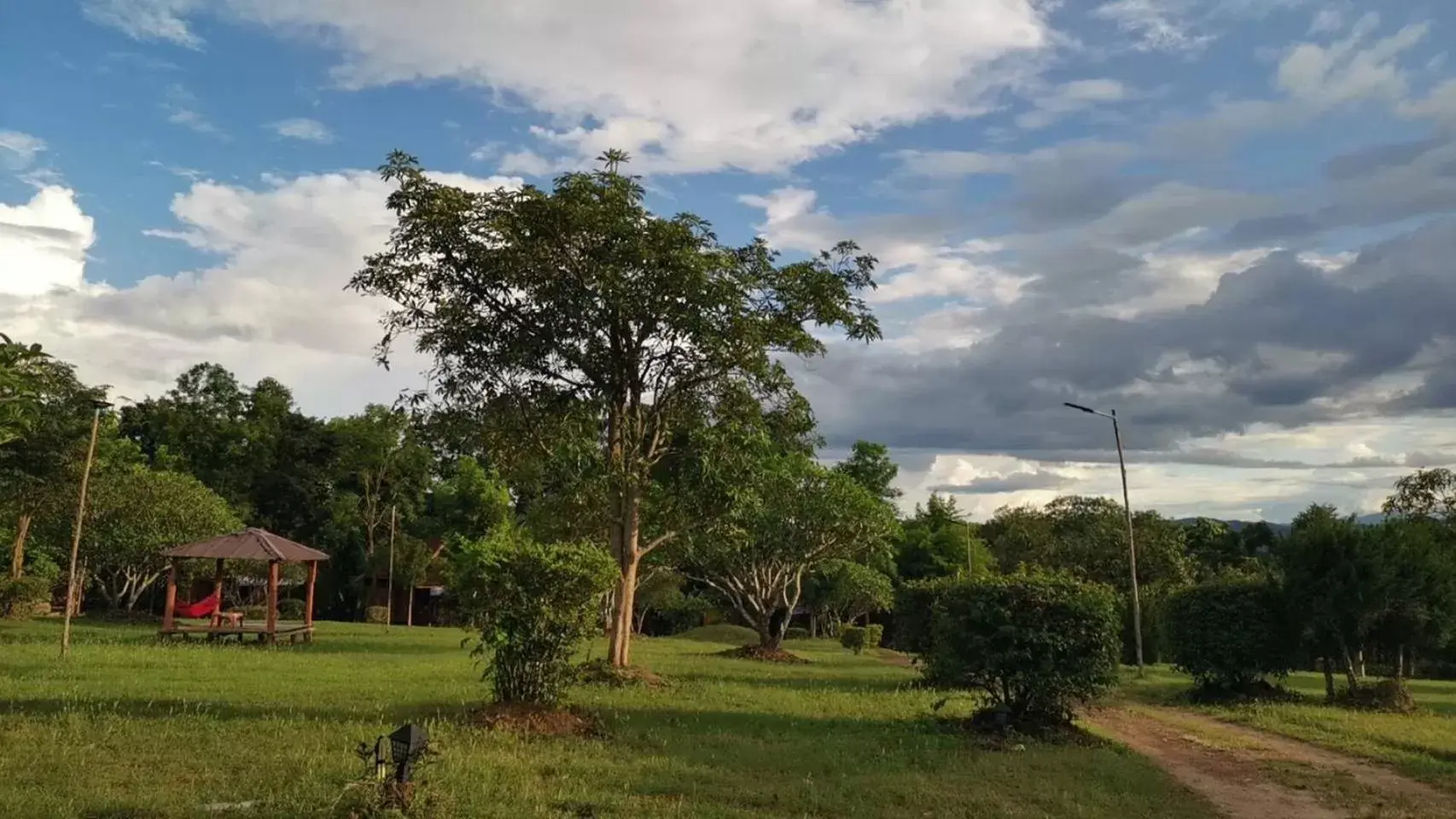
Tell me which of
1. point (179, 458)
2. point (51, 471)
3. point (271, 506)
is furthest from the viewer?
point (271, 506)

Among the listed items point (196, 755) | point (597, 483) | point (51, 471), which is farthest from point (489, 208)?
point (51, 471)

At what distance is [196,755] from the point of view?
27.1ft

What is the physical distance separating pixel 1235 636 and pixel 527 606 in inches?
496

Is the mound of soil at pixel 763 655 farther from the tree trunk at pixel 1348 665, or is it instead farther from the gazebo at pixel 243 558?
the tree trunk at pixel 1348 665

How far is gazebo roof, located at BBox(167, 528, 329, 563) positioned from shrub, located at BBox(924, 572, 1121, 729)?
1864 cm

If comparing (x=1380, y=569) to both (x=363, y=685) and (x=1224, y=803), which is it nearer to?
(x=1224, y=803)

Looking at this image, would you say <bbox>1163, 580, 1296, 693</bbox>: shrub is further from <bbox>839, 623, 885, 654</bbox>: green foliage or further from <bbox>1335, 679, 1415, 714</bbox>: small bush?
<bbox>839, 623, 885, 654</bbox>: green foliage

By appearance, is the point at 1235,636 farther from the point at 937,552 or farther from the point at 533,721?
the point at 937,552

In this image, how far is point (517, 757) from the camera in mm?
8688

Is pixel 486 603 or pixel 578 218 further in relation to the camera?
pixel 578 218

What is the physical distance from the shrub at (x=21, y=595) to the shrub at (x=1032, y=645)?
95.9 feet

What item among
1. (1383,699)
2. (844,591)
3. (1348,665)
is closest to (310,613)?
(844,591)

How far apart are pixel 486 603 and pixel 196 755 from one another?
294cm

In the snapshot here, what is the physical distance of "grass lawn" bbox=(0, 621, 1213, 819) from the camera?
7.10 m
